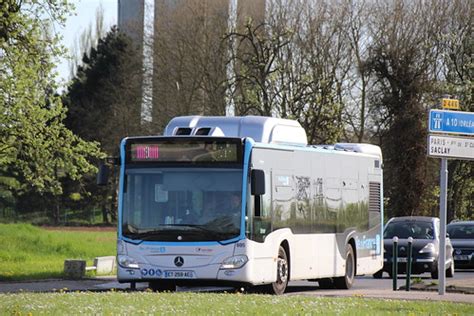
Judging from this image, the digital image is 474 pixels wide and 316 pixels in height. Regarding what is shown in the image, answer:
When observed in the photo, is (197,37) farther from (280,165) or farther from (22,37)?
(280,165)

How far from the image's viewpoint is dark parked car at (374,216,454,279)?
33719 millimetres

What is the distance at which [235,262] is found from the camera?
22.3m

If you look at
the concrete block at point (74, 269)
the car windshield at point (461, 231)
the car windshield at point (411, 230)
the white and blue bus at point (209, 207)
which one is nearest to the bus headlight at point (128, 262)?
the white and blue bus at point (209, 207)

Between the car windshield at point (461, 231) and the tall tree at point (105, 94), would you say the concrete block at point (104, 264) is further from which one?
the tall tree at point (105, 94)

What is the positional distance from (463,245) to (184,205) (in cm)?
1987

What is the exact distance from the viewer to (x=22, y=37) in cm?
3462

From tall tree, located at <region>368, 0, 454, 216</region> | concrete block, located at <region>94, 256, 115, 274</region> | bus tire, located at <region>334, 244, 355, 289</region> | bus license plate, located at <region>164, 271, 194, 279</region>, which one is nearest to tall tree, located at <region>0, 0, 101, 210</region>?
concrete block, located at <region>94, 256, 115, 274</region>

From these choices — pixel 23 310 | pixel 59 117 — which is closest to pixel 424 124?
pixel 59 117

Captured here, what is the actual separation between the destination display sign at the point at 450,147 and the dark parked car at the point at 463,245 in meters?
16.8

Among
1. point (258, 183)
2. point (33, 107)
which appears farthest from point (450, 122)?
point (33, 107)

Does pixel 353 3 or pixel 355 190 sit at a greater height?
pixel 353 3

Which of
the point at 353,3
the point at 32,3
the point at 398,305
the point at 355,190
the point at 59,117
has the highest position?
the point at 353,3

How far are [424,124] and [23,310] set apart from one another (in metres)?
47.8

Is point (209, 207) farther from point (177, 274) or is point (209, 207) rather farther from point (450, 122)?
point (450, 122)
